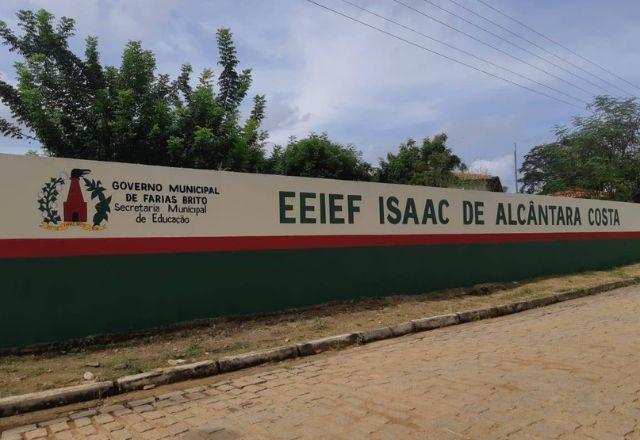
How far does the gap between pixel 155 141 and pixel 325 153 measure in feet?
31.6

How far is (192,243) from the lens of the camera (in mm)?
6918

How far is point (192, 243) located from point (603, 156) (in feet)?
79.6

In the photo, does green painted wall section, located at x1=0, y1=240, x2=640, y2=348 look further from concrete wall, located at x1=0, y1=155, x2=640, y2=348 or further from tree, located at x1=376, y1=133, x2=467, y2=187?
tree, located at x1=376, y1=133, x2=467, y2=187

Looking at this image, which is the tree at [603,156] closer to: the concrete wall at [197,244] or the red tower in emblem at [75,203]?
the concrete wall at [197,244]

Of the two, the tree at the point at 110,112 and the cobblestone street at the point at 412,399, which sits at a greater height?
the tree at the point at 110,112

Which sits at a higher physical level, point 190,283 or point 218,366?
point 190,283

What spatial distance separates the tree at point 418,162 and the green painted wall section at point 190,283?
15.6m

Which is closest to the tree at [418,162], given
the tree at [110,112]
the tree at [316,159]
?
the tree at [316,159]

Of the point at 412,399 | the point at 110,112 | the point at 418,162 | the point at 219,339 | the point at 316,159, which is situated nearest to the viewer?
the point at 412,399

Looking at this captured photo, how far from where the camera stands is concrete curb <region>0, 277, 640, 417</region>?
4.52m

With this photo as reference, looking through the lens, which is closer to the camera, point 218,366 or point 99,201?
point 218,366

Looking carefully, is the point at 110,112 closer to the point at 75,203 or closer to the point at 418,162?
the point at 75,203

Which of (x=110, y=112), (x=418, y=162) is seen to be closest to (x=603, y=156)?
(x=418, y=162)

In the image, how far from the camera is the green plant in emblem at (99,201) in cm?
623
